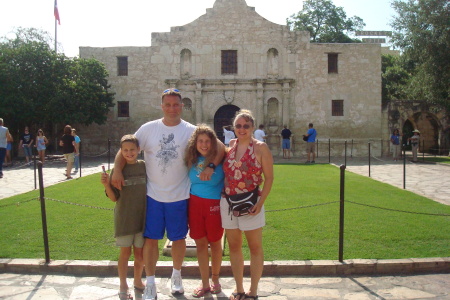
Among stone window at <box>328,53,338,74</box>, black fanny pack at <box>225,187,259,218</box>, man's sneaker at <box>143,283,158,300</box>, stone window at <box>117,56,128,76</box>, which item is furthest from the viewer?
stone window at <box>117,56,128,76</box>

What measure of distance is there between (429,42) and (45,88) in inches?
762

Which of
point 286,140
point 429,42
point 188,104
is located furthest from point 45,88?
point 429,42

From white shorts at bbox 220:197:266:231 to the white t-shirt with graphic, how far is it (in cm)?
42

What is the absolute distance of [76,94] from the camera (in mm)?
20531

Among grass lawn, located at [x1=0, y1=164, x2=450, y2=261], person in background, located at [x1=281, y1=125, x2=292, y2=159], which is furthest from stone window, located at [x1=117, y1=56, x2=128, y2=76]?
grass lawn, located at [x1=0, y1=164, x2=450, y2=261]

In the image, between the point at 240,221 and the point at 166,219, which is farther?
the point at 166,219

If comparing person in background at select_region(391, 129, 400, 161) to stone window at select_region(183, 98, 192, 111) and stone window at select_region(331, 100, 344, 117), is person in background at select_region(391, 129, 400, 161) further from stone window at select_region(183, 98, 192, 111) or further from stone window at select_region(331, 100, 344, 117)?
stone window at select_region(183, 98, 192, 111)

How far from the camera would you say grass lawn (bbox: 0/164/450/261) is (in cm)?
539

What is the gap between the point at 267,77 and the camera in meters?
22.3

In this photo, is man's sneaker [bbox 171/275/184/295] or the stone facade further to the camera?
the stone facade

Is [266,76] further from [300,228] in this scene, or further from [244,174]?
[244,174]

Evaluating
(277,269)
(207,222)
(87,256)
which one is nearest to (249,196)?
(207,222)

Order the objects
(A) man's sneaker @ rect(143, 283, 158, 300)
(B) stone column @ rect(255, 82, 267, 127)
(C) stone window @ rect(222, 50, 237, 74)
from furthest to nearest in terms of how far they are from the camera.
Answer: (C) stone window @ rect(222, 50, 237, 74)
(B) stone column @ rect(255, 82, 267, 127)
(A) man's sneaker @ rect(143, 283, 158, 300)

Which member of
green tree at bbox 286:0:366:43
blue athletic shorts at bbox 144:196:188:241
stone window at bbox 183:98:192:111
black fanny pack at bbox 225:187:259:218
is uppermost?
green tree at bbox 286:0:366:43
